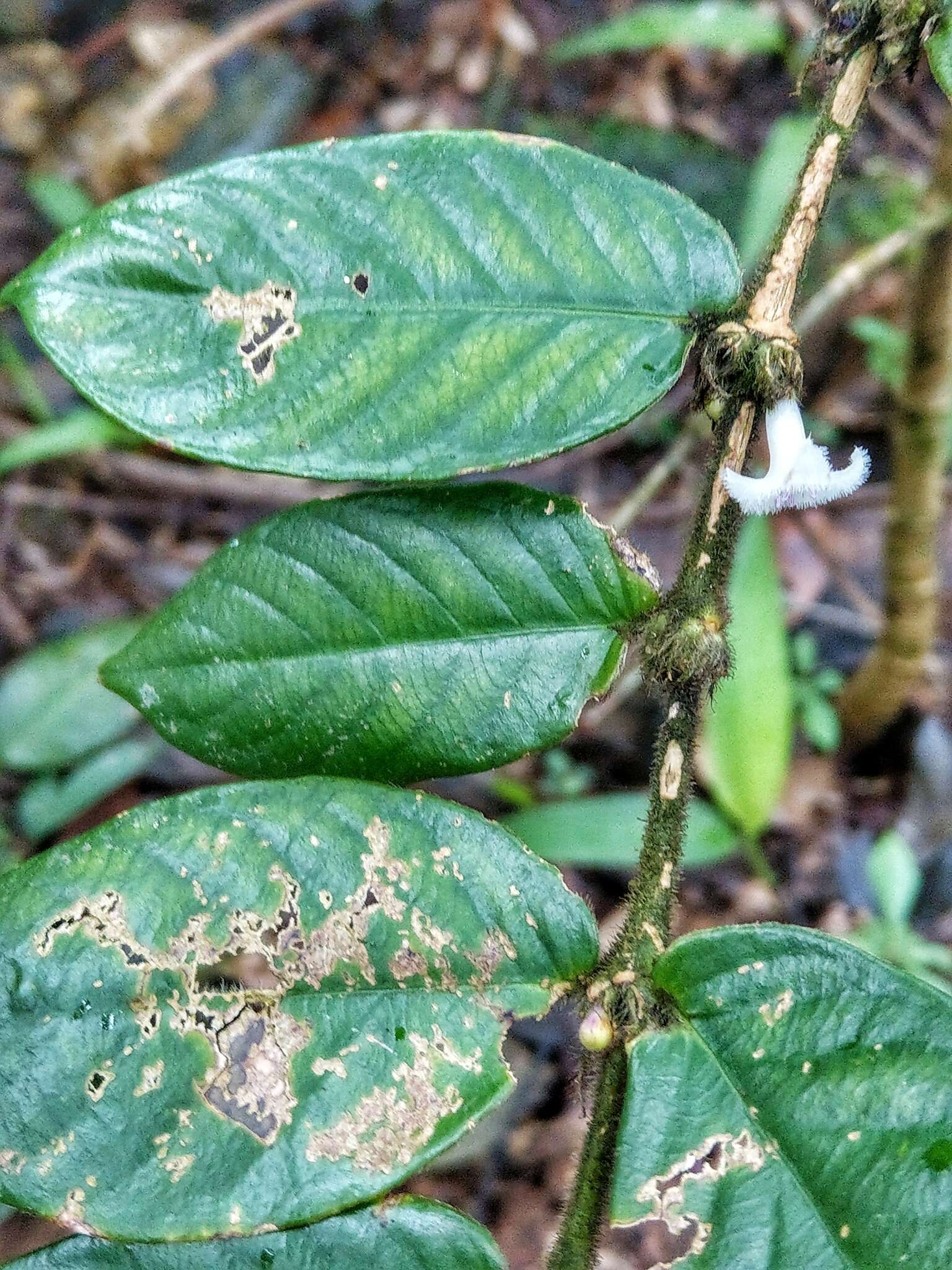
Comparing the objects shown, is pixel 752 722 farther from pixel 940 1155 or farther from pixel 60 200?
pixel 60 200

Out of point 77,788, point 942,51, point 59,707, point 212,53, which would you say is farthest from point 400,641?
point 212,53

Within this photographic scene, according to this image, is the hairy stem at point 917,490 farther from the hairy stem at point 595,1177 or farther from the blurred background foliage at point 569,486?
the hairy stem at point 595,1177

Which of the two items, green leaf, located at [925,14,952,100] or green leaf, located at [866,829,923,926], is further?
green leaf, located at [866,829,923,926]

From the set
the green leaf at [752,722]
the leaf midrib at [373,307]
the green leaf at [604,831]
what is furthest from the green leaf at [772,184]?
the leaf midrib at [373,307]

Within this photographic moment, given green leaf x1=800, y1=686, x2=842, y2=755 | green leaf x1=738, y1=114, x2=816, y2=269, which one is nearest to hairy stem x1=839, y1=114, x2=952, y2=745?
green leaf x1=800, y1=686, x2=842, y2=755

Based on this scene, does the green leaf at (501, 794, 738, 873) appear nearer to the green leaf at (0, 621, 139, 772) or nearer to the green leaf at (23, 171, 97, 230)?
the green leaf at (0, 621, 139, 772)
